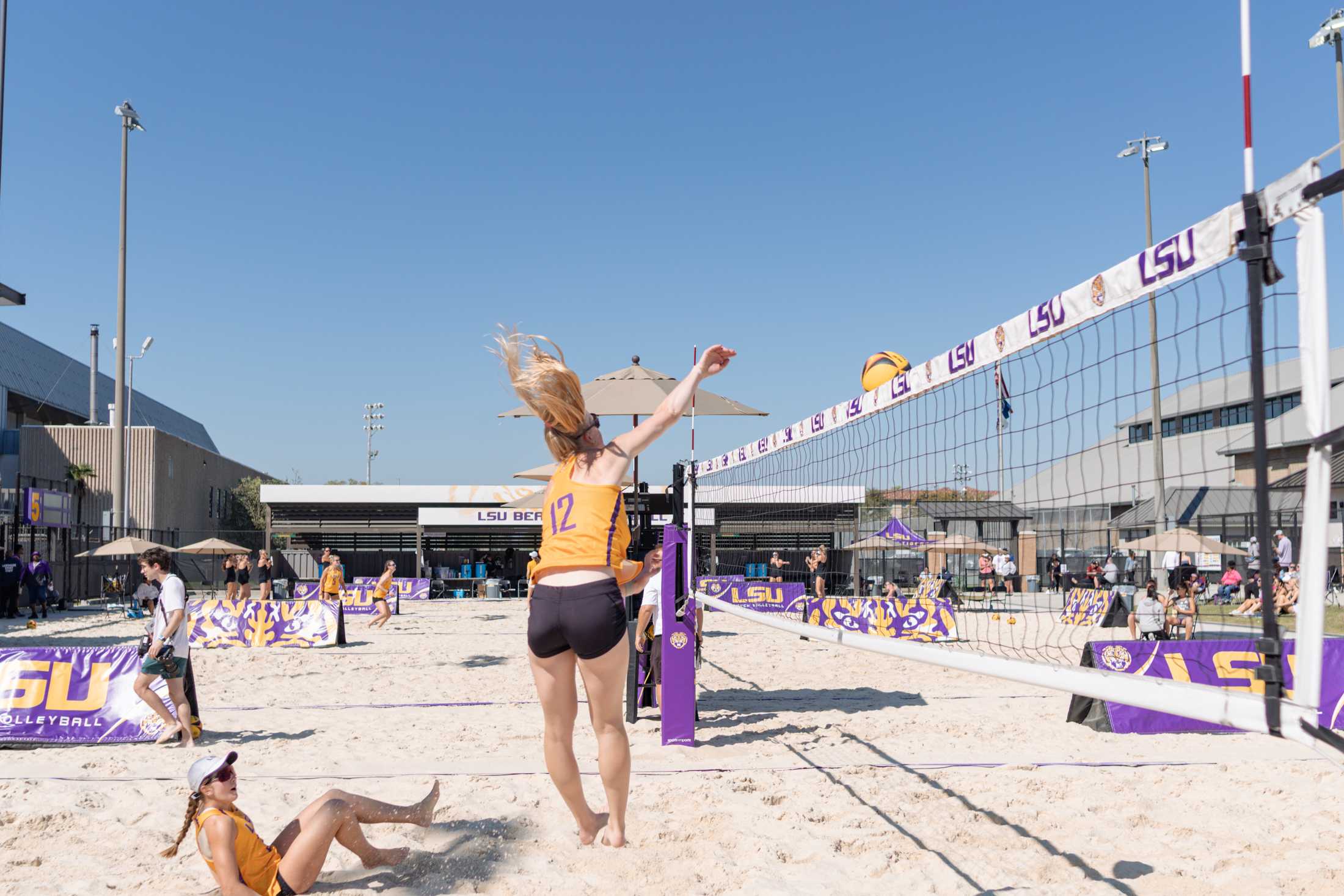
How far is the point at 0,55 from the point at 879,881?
15.8 meters

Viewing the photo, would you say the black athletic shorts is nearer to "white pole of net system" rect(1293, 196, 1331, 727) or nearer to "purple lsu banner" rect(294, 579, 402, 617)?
"white pole of net system" rect(1293, 196, 1331, 727)

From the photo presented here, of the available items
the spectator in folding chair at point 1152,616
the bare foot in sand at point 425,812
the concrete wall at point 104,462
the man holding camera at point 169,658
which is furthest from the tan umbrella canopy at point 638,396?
the concrete wall at point 104,462

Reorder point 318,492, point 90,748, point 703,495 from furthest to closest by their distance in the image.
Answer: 1. point 318,492
2. point 703,495
3. point 90,748

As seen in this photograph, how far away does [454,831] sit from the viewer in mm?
4137

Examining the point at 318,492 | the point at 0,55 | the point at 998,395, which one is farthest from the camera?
the point at 318,492

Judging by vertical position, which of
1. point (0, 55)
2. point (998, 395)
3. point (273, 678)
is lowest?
point (273, 678)

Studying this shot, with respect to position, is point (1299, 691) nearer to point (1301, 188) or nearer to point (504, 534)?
point (1301, 188)

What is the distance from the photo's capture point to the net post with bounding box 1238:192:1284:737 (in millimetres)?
2197

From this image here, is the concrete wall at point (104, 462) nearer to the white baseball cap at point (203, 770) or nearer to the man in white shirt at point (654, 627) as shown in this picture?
the man in white shirt at point (654, 627)

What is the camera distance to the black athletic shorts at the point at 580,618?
9.24 ft

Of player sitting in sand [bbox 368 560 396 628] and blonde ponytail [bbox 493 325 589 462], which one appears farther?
player sitting in sand [bbox 368 560 396 628]

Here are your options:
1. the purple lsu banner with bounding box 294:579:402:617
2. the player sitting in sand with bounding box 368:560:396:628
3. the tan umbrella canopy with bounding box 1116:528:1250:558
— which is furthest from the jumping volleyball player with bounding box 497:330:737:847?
the purple lsu banner with bounding box 294:579:402:617

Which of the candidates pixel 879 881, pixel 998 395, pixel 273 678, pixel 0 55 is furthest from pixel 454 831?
pixel 0 55

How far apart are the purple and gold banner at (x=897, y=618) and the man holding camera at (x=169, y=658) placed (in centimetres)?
864
